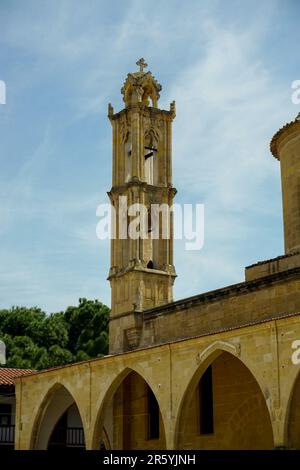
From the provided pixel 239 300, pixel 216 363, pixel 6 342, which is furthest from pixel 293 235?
pixel 6 342

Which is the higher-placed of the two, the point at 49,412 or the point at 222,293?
the point at 222,293

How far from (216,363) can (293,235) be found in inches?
163

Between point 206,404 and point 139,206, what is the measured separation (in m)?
6.64

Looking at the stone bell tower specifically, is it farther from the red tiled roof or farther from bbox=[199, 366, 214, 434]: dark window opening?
the red tiled roof

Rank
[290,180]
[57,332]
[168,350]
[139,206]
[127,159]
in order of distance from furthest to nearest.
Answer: [57,332], [127,159], [139,206], [290,180], [168,350]

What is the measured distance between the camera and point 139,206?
83.8 ft

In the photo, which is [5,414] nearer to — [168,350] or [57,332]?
[168,350]

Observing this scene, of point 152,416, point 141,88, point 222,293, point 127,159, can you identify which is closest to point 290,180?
point 222,293

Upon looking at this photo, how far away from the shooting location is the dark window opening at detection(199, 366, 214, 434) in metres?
21.8

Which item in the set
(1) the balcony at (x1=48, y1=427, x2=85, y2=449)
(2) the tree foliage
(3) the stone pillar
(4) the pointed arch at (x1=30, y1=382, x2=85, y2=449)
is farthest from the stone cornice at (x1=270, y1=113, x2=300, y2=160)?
(2) the tree foliage

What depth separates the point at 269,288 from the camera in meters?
20.5

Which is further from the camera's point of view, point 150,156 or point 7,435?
point 7,435

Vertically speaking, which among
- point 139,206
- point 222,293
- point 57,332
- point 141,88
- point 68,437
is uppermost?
point 141,88

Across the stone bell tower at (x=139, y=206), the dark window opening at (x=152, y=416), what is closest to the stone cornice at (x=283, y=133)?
the stone bell tower at (x=139, y=206)
